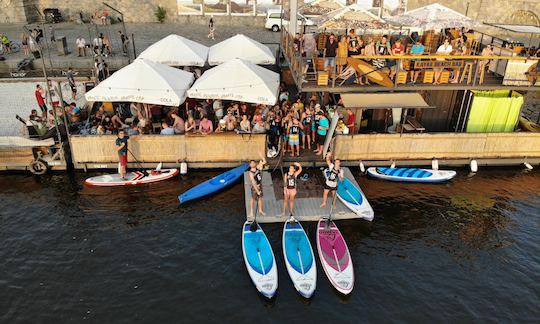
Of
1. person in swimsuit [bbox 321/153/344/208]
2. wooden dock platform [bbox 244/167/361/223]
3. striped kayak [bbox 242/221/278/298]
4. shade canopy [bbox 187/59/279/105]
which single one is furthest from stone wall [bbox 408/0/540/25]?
striped kayak [bbox 242/221/278/298]

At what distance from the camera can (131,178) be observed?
19.5 metres

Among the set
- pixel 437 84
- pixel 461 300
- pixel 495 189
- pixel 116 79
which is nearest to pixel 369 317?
pixel 461 300

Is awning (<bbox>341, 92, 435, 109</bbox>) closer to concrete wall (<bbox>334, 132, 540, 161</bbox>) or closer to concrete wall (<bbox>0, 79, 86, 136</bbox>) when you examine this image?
concrete wall (<bbox>334, 132, 540, 161</bbox>)

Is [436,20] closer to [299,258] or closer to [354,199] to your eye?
[354,199]

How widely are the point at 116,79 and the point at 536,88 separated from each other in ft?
62.9

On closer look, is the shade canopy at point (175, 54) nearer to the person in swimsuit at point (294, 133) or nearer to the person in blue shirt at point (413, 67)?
the person in swimsuit at point (294, 133)

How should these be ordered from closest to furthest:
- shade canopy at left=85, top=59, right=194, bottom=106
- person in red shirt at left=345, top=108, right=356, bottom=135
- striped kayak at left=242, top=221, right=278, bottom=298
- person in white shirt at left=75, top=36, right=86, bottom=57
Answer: striped kayak at left=242, top=221, right=278, bottom=298
shade canopy at left=85, top=59, right=194, bottom=106
person in red shirt at left=345, top=108, right=356, bottom=135
person in white shirt at left=75, top=36, right=86, bottom=57

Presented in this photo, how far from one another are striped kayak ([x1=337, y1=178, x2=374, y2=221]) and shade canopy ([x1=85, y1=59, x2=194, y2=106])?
26.6 feet

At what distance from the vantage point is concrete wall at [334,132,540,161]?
20.1 metres

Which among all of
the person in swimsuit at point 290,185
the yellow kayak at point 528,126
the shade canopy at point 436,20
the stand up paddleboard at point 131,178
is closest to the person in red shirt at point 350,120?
the person in swimsuit at point 290,185

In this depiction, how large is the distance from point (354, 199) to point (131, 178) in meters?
9.73

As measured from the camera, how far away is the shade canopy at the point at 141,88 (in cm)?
1947

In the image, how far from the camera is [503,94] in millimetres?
21219

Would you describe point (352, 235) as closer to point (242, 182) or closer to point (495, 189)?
point (242, 182)
